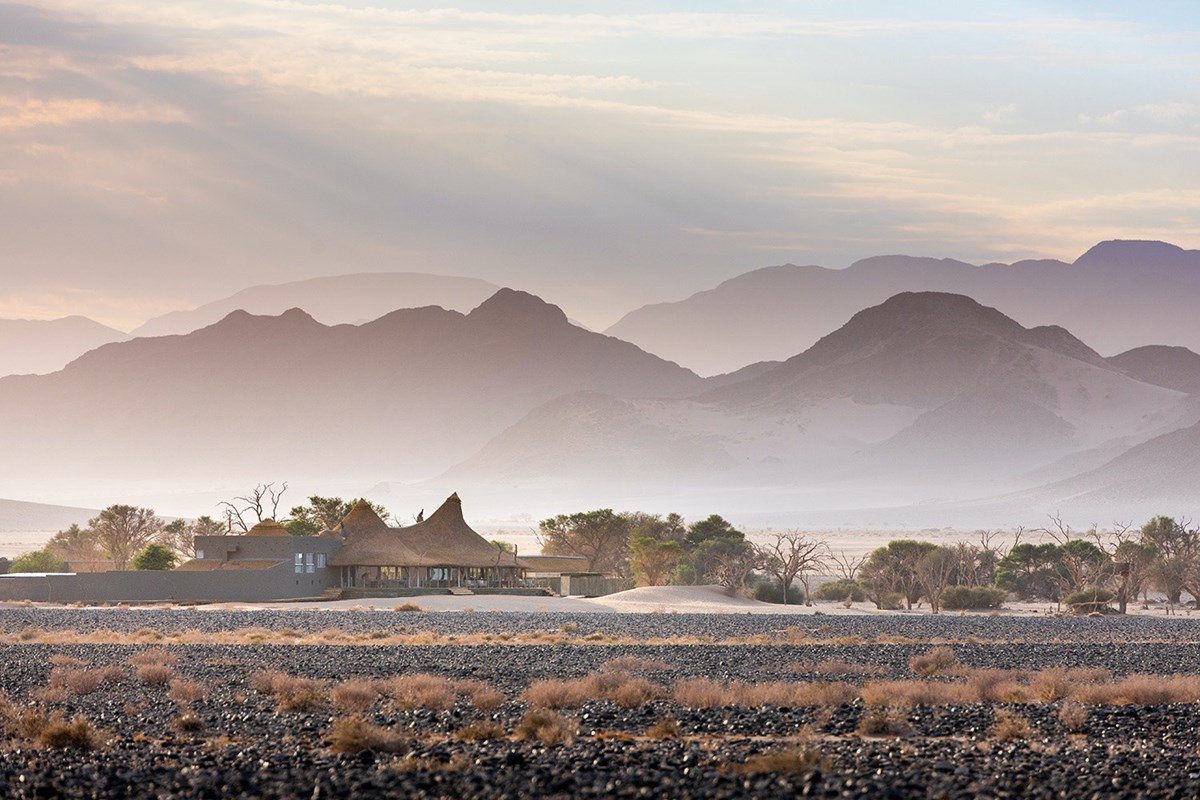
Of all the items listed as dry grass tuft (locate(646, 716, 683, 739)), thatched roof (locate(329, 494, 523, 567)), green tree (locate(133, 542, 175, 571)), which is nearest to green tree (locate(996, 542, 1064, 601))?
thatched roof (locate(329, 494, 523, 567))

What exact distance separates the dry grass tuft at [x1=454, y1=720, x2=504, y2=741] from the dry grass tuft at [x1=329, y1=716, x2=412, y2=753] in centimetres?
112

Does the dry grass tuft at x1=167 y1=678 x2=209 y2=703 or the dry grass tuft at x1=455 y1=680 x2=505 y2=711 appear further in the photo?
the dry grass tuft at x1=167 y1=678 x2=209 y2=703

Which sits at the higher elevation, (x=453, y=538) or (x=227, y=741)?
(x=453, y=538)

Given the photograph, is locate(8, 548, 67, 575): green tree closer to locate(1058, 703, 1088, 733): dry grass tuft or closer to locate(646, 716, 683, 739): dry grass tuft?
locate(646, 716, 683, 739): dry grass tuft

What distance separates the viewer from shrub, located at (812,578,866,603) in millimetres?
84125

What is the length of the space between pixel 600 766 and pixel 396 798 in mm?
3188

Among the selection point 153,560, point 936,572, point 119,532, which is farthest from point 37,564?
point 936,572

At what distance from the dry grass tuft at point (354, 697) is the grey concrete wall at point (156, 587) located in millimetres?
45009

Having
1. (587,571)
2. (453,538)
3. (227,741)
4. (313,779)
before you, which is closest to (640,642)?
(227,741)

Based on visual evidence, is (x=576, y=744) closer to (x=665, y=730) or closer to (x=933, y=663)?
(x=665, y=730)

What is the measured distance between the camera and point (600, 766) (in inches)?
806

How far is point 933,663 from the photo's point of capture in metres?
36.8

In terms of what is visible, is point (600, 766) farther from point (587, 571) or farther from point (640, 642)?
point (587, 571)

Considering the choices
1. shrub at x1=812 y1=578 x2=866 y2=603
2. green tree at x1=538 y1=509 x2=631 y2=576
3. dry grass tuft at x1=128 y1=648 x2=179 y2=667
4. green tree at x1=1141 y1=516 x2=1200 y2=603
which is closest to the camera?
dry grass tuft at x1=128 y1=648 x2=179 y2=667
